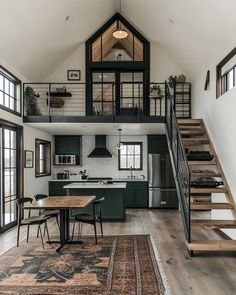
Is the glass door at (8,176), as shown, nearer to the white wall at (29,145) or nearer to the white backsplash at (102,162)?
the white wall at (29,145)

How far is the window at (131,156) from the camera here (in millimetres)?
9641

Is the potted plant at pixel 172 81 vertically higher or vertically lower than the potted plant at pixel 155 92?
higher

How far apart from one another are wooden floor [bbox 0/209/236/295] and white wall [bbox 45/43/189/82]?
464cm

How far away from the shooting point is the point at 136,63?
9.17 m

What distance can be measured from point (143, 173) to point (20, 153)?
4.28 m

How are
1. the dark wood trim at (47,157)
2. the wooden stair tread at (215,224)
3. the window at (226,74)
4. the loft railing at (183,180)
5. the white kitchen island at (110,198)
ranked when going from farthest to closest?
1. the dark wood trim at (47,157)
2. the white kitchen island at (110,198)
3. the window at (226,74)
4. the wooden stair tread at (215,224)
5. the loft railing at (183,180)

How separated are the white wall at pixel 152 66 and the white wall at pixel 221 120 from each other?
1.64 meters

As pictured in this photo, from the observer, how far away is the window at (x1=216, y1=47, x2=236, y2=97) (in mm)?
5572

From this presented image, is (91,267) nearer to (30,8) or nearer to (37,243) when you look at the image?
(37,243)

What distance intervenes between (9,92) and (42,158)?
290 centimetres

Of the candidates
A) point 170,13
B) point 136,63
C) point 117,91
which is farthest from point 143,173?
point 170,13

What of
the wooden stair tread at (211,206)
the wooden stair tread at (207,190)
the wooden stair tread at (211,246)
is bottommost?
the wooden stair tread at (211,246)

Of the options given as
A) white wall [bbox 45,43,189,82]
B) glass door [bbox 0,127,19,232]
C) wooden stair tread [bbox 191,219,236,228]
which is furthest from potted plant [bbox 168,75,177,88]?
wooden stair tread [bbox 191,219,236,228]

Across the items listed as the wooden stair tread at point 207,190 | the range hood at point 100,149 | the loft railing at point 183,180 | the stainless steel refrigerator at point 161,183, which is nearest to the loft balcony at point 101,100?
the range hood at point 100,149
